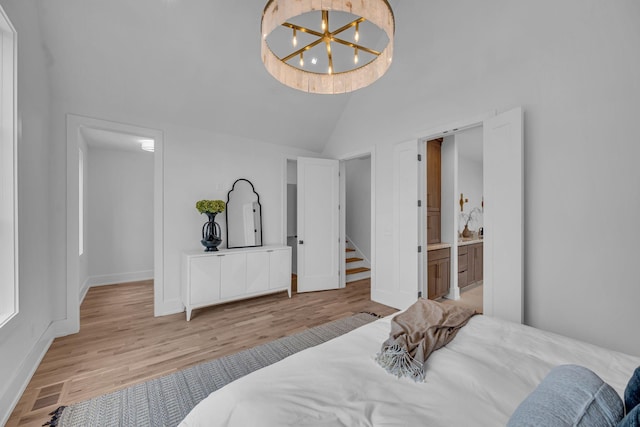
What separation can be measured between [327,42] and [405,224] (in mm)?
2353

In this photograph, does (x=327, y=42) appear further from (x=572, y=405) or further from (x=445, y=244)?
(x=445, y=244)

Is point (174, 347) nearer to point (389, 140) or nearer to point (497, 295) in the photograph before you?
point (497, 295)

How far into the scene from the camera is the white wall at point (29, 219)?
1.84 m

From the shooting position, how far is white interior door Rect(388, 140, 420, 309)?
344 centimetres

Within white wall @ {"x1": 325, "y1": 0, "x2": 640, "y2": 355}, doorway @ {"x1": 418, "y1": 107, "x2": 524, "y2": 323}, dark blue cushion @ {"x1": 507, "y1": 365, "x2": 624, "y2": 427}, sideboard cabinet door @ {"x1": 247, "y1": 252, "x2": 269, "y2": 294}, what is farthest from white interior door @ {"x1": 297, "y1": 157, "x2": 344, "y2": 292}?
dark blue cushion @ {"x1": 507, "y1": 365, "x2": 624, "y2": 427}

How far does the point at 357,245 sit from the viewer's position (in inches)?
243

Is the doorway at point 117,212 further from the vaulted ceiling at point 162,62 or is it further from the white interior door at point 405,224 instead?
the white interior door at point 405,224

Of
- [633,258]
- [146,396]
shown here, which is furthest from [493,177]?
[146,396]

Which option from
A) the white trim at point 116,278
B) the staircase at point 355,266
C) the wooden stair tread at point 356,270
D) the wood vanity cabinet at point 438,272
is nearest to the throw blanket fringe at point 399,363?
the wood vanity cabinet at point 438,272

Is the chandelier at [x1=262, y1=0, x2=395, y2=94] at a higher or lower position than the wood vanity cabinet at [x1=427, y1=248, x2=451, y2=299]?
higher

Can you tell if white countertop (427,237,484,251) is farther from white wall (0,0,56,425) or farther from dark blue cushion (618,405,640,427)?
white wall (0,0,56,425)

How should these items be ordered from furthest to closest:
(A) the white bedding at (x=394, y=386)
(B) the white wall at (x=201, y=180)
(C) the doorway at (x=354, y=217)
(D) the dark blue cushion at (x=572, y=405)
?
(C) the doorway at (x=354, y=217) → (B) the white wall at (x=201, y=180) → (A) the white bedding at (x=394, y=386) → (D) the dark blue cushion at (x=572, y=405)

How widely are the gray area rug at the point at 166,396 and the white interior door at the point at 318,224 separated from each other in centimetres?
194

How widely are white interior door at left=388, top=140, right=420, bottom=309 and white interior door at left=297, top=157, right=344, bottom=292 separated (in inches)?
47.6
